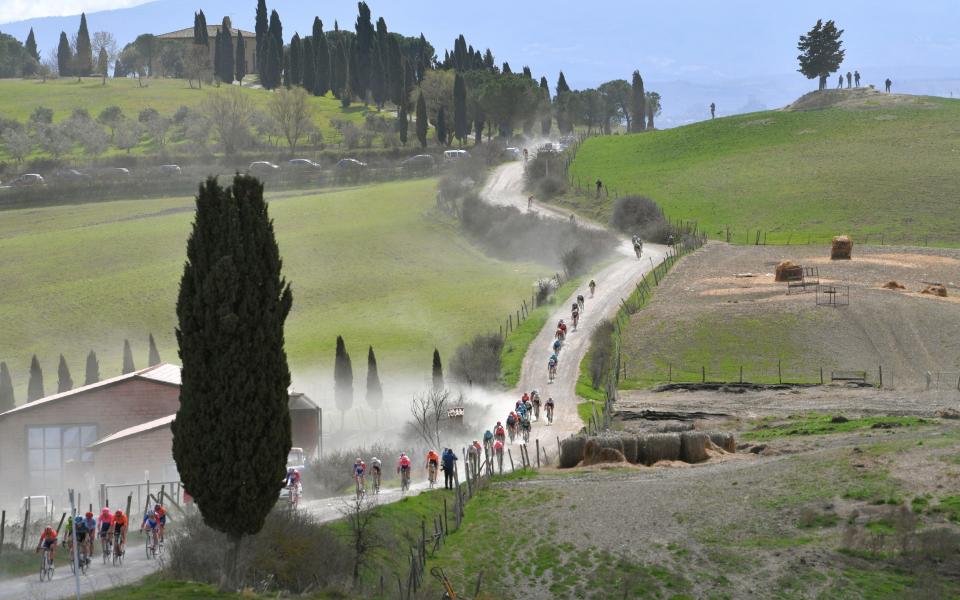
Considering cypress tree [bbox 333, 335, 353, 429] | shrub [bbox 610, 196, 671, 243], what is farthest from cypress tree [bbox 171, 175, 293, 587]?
shrub [bbox 610, 196, 671, 243]

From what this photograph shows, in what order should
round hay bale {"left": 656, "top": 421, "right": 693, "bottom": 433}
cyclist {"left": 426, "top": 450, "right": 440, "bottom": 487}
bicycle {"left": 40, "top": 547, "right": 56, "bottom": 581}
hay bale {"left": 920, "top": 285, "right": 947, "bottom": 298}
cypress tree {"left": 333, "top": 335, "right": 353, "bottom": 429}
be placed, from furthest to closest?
1. hay bale {"left": 920, "top": 285, "right": 947, "bottom": 298}
2. cypress tree {"left": 333, "top": 335, "right": 353, "bottom": 429}
3. round hay bale {"left": 656, "top": 421, "right": 693, "bottom": 433}
4. cyclist {"left": 426, "top": 450, "right": 440, "bottom": 487}
5. bicycle {"left": 40, "top": 547, "right": 56, "bottom": 581}

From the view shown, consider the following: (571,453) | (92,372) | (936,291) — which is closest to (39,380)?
(92,372)

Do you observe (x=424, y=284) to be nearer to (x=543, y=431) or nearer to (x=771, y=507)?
(x=543, y=431)

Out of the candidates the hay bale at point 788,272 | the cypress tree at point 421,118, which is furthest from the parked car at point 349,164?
the hay bale at point 788,272

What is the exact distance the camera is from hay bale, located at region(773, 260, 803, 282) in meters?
82.3

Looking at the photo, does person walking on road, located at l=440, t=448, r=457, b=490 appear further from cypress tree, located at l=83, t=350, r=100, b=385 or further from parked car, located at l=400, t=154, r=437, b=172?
parked car, located at l=400, t=154, r=437, b=172

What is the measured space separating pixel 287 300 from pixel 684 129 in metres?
136

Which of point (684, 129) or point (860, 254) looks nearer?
point (860, 254)

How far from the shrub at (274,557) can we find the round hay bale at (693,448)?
17.5 m

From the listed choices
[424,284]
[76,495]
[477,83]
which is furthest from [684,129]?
[76,495]

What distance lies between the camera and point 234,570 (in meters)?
28.7

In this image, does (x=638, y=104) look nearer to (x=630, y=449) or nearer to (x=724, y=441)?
(x=724, y=441)

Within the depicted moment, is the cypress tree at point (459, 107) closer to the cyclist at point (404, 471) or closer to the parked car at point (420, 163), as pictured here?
the parked car at point (420, 163)

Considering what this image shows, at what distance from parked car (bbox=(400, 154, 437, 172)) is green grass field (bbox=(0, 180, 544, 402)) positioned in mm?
13262
